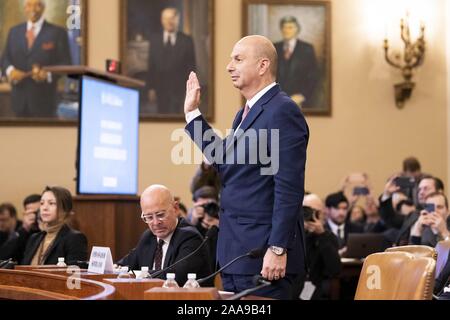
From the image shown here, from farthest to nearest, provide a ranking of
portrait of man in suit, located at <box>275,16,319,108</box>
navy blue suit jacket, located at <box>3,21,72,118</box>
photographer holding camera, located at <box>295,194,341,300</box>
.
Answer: portrait of man in suit, located at <box>275,16,319,108</box>
navy blue suit jacket, located at <box>3,21,72,118</box>
photographer holding camera, located at <box>295,194,341,300</box>

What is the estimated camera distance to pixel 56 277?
367cm

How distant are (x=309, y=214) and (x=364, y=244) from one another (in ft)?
6.35

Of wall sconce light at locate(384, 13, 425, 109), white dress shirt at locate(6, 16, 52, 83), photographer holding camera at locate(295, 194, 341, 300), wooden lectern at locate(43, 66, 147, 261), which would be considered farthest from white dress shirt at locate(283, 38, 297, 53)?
wooden lectern at locate(43, 66, 147, 261)

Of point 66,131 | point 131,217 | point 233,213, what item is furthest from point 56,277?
point 66,131

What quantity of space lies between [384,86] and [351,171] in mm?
1075

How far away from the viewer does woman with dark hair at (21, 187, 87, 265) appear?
5.94m

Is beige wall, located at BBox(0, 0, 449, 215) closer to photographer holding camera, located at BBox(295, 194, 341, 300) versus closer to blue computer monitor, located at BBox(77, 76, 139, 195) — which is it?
blue computer monitor, located at BBox(77, 76, 139, 195)

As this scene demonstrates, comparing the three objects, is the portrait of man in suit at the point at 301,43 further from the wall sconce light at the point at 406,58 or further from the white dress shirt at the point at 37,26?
the white dress shirt at the point at 37,26

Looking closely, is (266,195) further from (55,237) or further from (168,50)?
(168,50)

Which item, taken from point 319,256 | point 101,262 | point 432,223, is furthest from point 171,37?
point 101,262

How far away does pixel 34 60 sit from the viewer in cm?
991

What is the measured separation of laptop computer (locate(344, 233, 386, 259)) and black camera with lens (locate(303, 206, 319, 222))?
81cm
